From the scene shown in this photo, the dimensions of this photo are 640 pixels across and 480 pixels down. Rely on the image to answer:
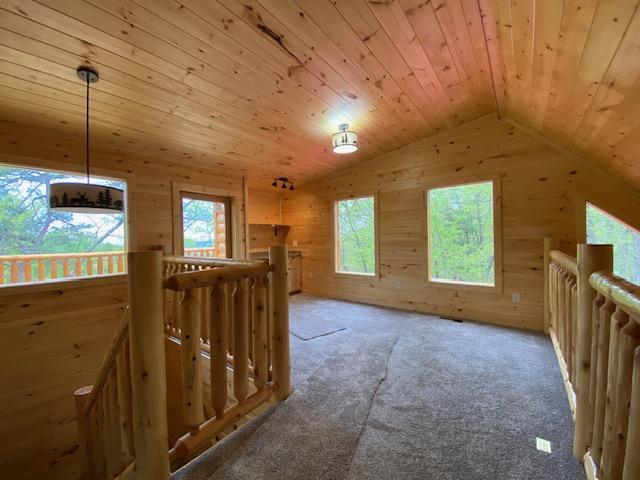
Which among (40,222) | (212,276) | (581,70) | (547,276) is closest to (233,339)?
(212,276)

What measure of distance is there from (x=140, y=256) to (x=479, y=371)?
2.62 m

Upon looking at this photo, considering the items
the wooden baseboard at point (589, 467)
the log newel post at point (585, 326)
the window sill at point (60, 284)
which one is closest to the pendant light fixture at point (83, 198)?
the window sill at point (60, 284)

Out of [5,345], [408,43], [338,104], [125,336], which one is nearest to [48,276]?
[5,345]

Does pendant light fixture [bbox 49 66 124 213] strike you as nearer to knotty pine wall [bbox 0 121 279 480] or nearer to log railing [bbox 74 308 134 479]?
log railing [bbox 74 308 134 479]

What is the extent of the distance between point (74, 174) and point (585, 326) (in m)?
4.49

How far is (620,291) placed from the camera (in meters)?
0.85

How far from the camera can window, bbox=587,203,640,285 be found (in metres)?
3.08

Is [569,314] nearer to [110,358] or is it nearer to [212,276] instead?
[212,276]

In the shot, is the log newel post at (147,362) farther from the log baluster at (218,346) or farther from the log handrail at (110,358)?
the log baluster at (218,346)

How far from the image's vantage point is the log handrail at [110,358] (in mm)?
1337

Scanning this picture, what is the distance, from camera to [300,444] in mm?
1526

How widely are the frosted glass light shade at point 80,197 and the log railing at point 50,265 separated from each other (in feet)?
4.32

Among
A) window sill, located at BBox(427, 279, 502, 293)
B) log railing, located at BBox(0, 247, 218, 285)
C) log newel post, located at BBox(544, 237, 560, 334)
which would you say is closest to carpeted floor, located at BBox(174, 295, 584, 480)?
log newel post, located at BBox(544, 237, 560, 334)

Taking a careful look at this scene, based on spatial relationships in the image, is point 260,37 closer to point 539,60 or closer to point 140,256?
point 140,256
